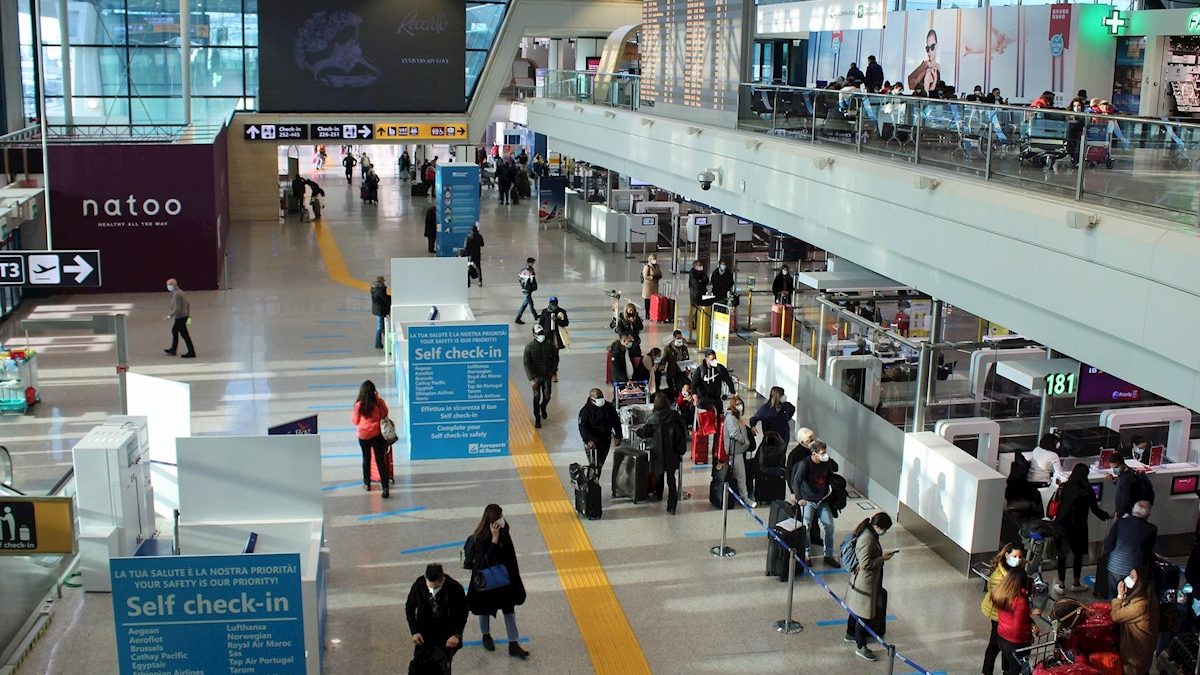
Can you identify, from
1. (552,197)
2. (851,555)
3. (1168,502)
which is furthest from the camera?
(552,197)

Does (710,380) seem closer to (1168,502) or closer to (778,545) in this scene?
(778,545)

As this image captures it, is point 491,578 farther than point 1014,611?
Yes

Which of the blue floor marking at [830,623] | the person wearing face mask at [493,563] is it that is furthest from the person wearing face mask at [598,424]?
the person wearing face mask at [493,563]

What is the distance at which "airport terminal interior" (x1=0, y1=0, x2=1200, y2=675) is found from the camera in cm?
869

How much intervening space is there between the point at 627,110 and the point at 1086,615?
1762 cm

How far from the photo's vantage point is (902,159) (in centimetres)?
1291

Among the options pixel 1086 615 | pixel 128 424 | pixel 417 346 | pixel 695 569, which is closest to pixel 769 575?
pixel 695 569

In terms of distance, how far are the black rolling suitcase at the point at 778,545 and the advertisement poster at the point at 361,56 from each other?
27.8 metres

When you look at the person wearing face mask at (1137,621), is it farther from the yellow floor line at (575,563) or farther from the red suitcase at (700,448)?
the red suitcase at (700,448)

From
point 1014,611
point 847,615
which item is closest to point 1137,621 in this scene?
A: point 1014,611

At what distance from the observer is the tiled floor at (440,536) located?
920 cm

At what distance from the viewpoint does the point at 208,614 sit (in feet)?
22.5

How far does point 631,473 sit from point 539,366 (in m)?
2.87

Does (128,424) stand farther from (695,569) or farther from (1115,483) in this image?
(1115,483)
